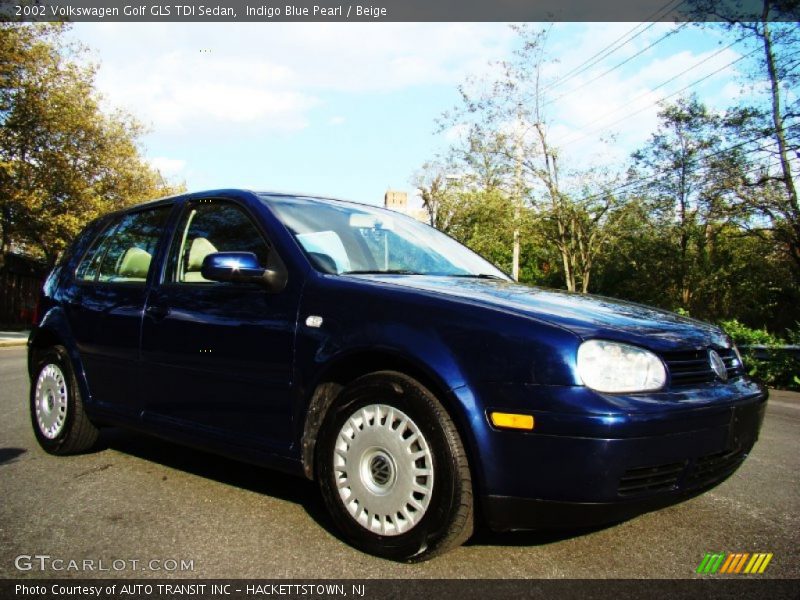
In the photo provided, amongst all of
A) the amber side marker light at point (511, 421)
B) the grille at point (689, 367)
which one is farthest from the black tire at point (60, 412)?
the grille at point (689, 367)

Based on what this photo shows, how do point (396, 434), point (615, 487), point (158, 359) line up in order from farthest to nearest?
point (158, 359) → point (396, 434) → point (615, 487)

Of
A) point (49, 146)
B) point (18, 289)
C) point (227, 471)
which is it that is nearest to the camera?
point (227, 471)

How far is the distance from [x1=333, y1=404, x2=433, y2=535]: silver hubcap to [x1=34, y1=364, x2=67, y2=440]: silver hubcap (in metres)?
2.48

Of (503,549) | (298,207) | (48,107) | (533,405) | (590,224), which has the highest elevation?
(48,107)

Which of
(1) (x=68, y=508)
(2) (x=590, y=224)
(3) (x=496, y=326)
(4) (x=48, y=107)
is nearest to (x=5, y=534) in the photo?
(1) (x=68, y=508)

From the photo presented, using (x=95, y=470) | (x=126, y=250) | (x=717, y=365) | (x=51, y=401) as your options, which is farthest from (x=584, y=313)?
(x=51, y=401)

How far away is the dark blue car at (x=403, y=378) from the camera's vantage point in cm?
235

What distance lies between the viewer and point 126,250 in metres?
4.21

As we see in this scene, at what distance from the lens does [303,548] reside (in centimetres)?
277

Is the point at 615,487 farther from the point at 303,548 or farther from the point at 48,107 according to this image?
the point at 48,107

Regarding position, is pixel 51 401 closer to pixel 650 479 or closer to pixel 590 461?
pixel 590 461

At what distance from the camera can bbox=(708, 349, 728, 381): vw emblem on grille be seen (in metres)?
2.75

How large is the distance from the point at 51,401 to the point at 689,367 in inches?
156

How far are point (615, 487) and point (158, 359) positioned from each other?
243 cm
